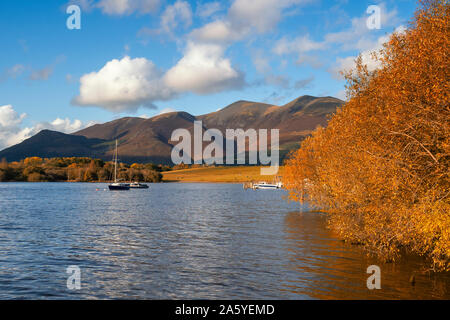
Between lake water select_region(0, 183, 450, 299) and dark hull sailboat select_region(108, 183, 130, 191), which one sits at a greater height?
dark hull sailboat select_region(108, 183, 130, 191)

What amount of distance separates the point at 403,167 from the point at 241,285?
471 inches

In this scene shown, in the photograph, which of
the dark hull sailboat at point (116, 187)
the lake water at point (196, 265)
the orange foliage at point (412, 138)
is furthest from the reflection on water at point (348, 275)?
the dark hull sailboat at point (116, 187)

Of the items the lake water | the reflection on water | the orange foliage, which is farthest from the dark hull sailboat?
the orange foliage

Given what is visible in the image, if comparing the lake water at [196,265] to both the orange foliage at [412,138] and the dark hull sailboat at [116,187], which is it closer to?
the orange foliage at [412,138]

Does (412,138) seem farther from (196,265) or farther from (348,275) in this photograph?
(196,265)

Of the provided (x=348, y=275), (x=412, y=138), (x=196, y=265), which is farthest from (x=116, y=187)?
(x=412, y=138)

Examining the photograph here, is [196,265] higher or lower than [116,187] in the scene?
lower

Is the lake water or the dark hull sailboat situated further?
the dark hull sailboat

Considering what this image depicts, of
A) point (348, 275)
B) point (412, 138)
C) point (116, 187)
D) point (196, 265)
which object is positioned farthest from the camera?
point (116, 187)

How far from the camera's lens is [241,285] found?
24688 millimetres

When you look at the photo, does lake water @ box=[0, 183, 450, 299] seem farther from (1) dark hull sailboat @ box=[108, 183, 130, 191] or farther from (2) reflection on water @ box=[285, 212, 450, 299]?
(1) dark hull sailboat @ box=[108, 183, 130, 191]

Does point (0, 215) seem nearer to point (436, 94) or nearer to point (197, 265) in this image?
point (197, 265)

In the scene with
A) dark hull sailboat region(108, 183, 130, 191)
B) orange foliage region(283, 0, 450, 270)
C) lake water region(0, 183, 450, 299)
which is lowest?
lake water region(0, 183, 450, 299)
